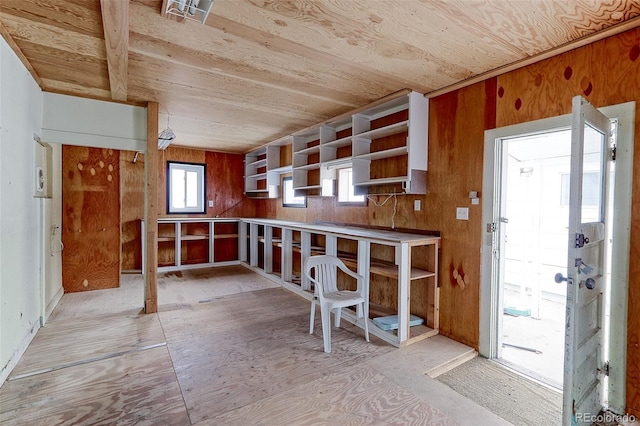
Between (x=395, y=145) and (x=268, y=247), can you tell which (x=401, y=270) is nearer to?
(x=395, y=145)

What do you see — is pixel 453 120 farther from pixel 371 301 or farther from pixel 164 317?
pixel 164 317

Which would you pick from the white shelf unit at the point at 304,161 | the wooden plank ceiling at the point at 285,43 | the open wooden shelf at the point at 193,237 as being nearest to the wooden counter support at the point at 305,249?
the white shelf unit at the point at 304,161

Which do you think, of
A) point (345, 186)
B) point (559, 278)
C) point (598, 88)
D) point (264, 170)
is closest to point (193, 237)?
point (264, 170)

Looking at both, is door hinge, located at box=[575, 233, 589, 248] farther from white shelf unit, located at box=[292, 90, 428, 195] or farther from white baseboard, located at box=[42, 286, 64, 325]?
white baseboard, located at box=[42, 286, 64, 325]

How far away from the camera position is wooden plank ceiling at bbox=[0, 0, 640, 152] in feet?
5.70

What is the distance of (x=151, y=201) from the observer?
3.45 m

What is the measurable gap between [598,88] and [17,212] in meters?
4.20

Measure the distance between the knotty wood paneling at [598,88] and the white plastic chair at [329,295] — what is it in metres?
1.77

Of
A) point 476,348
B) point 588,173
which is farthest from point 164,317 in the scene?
point 588,173

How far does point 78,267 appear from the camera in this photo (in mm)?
4273

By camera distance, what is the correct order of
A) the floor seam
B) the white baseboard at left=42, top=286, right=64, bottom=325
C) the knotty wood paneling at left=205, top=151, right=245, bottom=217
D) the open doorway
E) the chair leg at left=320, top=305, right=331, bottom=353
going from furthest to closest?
the knotty wood paneling at left=205, top=151, right=245, bottom=217
the white baseboard at left=42, top=286, right=64, bottom=325
the open doorway
the chair leg at left=320, top=305, right=331, bottom=353
the floor seam

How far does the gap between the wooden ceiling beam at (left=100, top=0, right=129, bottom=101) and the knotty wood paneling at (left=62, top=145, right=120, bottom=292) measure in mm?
1913

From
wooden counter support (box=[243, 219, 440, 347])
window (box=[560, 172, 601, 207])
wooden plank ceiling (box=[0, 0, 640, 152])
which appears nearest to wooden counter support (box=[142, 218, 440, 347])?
wooden counter support (box=[243, 219, 440, 347])

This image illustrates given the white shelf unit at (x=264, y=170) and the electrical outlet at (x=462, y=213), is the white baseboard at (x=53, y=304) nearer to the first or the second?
the white shelf unit at (x=264, y=170)
